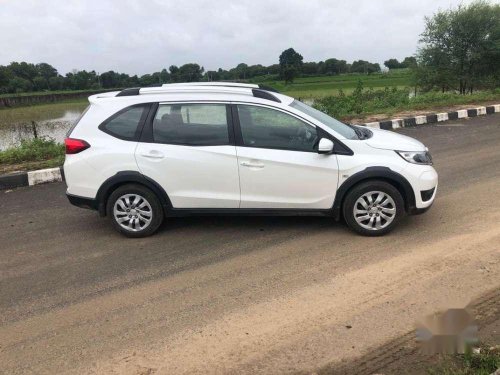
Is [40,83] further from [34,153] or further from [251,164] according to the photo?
[251,164]

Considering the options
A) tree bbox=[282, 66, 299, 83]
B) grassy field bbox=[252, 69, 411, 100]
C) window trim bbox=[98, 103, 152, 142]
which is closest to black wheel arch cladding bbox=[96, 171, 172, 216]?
window trim bbox=[98, 103, 152, 142]

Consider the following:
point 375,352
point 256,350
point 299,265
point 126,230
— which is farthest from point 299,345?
point 126,230

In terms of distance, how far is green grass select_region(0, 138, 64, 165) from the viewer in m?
8.93

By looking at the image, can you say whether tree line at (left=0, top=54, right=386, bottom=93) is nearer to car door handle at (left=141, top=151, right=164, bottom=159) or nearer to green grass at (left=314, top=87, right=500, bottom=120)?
green grass at (left=314, top=87, right=500, bottom=120)

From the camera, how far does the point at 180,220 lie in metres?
5.57

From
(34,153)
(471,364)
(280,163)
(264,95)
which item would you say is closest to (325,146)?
(280,163)

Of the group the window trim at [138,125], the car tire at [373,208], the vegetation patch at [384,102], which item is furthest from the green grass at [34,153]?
the vegetation patch at [384,102]

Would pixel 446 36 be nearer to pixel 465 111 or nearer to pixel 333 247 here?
pixel 465 111

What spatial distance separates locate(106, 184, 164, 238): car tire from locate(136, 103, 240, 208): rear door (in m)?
0.20

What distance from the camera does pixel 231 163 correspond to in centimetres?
473

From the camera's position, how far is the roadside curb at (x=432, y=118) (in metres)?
12.1

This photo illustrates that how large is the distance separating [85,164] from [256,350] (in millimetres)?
2902

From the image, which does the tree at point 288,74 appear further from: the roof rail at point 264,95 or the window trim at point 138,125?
the window trim at point 138,125

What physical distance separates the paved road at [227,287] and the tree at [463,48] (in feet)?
62.3
